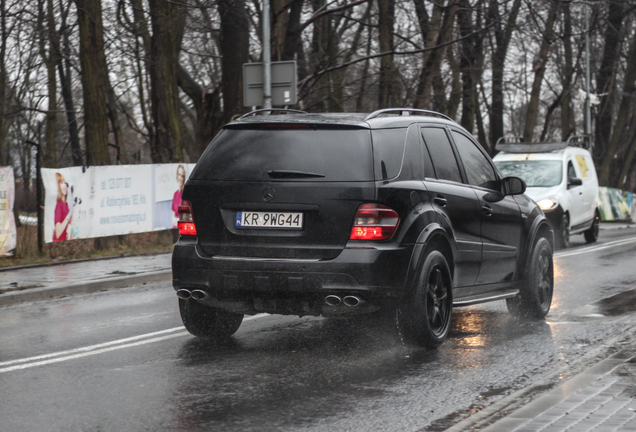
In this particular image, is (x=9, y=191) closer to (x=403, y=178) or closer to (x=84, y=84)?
(x=84, y=84)

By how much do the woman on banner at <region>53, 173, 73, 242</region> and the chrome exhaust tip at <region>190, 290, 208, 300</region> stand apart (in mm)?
8806

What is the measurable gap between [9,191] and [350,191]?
30.0 feet

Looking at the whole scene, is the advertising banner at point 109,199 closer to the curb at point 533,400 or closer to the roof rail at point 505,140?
the roof rail at point 505,140

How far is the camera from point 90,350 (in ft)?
22.2

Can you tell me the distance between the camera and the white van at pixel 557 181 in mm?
17188

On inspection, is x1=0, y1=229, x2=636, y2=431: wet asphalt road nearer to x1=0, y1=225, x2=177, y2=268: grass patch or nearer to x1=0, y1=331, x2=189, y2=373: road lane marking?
x1=0, y1=331, x2=189, y2=373: road lane marking

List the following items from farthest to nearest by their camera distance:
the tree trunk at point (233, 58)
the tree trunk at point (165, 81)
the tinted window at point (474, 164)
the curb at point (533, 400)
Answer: the tree trunk at point (165, 81), the tree trunk at point (233, 58), the tinted window at point (474, 164), the curb at point (533, 400)

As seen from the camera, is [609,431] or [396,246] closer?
[609,431]

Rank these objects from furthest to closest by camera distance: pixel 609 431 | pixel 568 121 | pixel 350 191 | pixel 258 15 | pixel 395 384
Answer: pixel 568 121, pixel 258 15, pixel 350 191, pixel 395 384, pixel 609 431

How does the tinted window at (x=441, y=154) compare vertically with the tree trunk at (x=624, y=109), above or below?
below

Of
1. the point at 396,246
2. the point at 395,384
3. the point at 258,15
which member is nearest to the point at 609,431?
the point at 395,384

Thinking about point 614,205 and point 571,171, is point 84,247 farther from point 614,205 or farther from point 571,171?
point 614,205

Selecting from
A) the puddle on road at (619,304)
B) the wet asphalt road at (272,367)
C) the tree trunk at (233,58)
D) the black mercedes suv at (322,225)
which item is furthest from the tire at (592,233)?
the black mercedes suv at (322,225)

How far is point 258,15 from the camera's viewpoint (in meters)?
21.8
